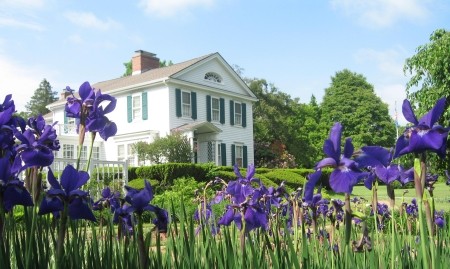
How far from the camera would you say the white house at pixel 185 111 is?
24297 mm

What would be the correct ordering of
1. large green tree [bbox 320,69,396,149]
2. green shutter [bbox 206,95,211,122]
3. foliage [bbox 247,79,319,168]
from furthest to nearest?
large green tree [bbox 320,69,396,149], foliage [bbox 247,79,319,168], green shutter [bbox 206,95,211,122]

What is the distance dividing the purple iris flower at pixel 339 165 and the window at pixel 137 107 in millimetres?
24198

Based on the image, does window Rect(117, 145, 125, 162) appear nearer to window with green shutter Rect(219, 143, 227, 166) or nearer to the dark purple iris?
window with green shutter Rect(219, 143, 227, 166)

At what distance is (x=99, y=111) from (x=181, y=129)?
70.9ft

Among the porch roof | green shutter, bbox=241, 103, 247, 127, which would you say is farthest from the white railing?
green shutter, bbox=241, 103, 247, 127

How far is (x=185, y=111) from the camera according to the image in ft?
82.1

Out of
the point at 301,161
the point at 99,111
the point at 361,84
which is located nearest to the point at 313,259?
the point at 99,111

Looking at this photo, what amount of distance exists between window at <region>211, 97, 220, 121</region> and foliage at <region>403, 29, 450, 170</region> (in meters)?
11.5

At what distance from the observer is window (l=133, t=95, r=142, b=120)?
2532 centimetres

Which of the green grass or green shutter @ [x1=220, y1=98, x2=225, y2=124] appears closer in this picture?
the green grass

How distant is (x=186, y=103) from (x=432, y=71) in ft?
40.5

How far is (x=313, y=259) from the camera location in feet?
7.02

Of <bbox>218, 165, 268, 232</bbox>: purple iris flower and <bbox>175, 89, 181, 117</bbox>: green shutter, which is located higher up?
<bbox>175, 89, 181, 117</bbox>: green shutter

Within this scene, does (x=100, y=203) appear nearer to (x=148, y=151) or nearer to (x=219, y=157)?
(x=148, y=151)
